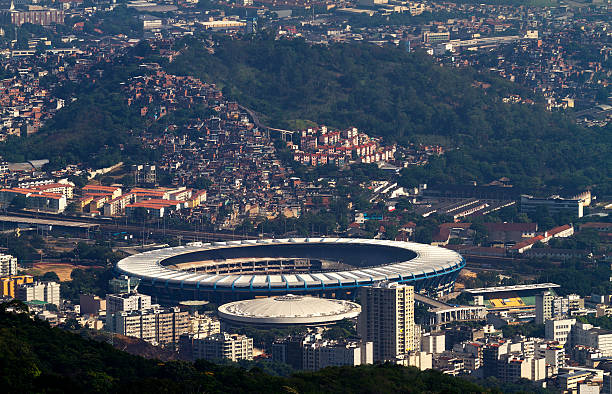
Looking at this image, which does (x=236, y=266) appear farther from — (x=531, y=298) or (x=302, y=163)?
(x=302, y=163)

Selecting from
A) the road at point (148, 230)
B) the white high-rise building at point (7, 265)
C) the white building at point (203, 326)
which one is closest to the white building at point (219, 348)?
the white building at point (203, 326)

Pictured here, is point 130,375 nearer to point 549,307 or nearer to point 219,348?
point 219,348

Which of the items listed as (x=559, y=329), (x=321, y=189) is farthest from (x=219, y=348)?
(x=321, y=189)

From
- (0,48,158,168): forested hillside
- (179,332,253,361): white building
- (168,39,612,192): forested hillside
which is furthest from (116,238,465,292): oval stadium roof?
(0,48,158,168): forested hillside

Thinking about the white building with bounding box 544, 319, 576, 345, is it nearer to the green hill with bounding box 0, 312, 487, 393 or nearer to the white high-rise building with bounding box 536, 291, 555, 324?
the white high-rise building with bounding box 536, 291, 555, 324

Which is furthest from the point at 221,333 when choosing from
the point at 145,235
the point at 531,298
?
the point at 145,235

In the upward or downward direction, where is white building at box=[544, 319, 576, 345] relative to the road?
upward

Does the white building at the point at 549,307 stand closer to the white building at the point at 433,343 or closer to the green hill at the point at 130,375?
the white building at the point at 433,343
